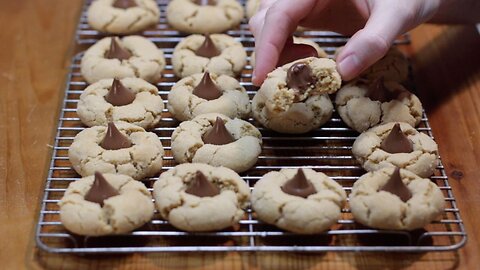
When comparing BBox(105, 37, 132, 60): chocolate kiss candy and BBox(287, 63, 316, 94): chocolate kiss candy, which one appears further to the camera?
BBox(105, 37, 132, 60): chocolate kiss candy

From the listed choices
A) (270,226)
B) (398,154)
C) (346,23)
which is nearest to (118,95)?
(270,226)

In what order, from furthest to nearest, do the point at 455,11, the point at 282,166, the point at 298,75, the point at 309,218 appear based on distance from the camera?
the point at 455,11 → the point at 282,166 → the point at 298,75 → the point at 309,218

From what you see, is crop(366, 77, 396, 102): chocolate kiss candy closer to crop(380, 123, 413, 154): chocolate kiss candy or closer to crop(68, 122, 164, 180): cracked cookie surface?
crop(380, 123, 413, 154): chocolate kiss candy

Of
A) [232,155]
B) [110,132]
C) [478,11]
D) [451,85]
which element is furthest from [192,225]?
[478,11]

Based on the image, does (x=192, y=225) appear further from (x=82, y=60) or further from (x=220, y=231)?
(x=82, y=60)

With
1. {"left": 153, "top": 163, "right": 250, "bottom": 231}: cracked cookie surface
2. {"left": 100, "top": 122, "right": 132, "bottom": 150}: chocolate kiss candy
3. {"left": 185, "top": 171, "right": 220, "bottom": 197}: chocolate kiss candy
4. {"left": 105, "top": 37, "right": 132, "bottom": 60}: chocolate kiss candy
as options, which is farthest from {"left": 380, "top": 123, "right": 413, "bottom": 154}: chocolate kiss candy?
{"left": 105, "top": 37, "right": 132, "bottom": 60}: chocolate kiss candy

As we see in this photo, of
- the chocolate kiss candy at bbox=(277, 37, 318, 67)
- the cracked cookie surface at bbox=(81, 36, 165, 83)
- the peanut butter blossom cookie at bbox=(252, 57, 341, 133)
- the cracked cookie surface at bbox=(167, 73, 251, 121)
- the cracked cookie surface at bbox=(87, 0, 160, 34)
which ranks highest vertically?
the cracked cookie surface at bbox=(87, 0, 160, 34)

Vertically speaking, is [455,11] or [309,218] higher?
[455,11]
